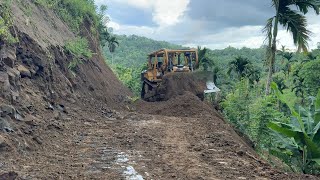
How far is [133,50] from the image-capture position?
110 meters

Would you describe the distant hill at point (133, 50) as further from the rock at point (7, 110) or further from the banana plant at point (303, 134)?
the rock at point (7, 110)

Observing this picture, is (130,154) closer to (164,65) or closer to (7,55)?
(7,55)

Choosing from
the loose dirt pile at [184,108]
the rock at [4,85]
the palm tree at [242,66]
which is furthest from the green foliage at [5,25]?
the palm tree at [242,66]

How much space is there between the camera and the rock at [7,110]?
8055 mm

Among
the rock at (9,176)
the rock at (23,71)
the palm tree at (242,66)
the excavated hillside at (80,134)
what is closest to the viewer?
the rock at (9,176)

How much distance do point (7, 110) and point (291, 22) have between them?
10469mm

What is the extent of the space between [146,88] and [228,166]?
54.3ft

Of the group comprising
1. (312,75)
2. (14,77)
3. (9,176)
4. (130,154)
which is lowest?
(130,154)

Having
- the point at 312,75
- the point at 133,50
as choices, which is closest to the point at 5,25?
the point at 312,75

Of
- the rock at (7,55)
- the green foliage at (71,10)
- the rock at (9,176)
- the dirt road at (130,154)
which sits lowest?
the dirt road at (130,154)

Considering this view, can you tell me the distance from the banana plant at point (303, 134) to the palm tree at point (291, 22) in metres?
4.52

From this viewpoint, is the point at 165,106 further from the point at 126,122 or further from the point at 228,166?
the point at 228,166

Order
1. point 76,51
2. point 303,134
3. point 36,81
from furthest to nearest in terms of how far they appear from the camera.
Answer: point 76,51, point 36,81, point 303,134

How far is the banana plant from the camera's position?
8.65m
